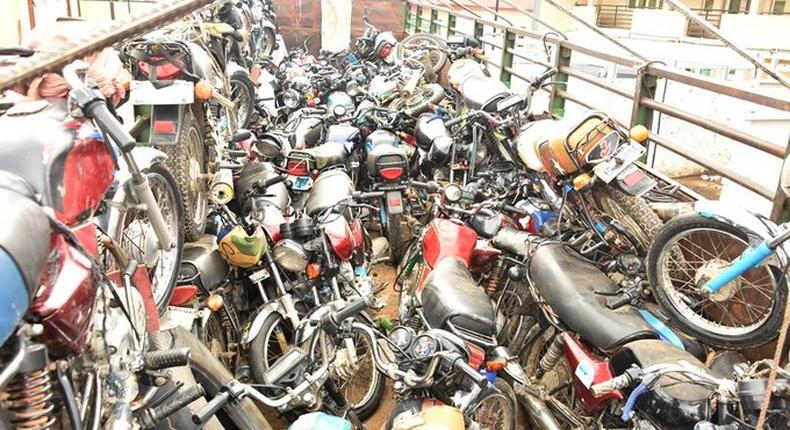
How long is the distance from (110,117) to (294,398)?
1911 mm

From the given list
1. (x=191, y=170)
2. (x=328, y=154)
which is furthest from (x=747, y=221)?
(x=328, y=154)

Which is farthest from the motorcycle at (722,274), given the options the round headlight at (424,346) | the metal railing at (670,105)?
the round headlight at (424,346)

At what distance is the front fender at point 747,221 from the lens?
2.39 m

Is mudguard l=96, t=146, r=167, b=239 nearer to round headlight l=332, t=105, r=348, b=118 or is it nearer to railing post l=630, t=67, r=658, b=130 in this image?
railing post l=630, t=67, r=658, b=130

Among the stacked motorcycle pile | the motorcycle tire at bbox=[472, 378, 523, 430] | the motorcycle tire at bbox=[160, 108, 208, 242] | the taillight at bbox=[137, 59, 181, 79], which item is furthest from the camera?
the motorcycle tire at bbox=[160, 108, 208, 242]

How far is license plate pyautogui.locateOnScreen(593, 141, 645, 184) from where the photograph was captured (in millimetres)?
3252

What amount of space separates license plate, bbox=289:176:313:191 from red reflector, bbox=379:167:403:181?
1.92 ft

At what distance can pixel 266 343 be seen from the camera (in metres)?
3.43

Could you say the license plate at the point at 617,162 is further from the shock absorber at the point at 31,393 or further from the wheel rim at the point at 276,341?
the shock absorber at the point at 31,393

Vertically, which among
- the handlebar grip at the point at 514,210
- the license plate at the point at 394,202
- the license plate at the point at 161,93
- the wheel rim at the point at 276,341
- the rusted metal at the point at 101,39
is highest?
the rusted metal at the point at 101,39

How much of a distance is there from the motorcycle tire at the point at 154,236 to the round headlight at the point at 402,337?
1102mm

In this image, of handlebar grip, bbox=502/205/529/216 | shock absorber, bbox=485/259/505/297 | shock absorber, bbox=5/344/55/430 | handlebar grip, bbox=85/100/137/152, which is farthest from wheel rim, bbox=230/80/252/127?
shock absorber, bbox=5/344/55/430

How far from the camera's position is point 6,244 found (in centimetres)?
115

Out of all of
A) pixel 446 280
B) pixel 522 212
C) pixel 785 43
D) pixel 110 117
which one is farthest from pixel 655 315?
pixel 785 43
